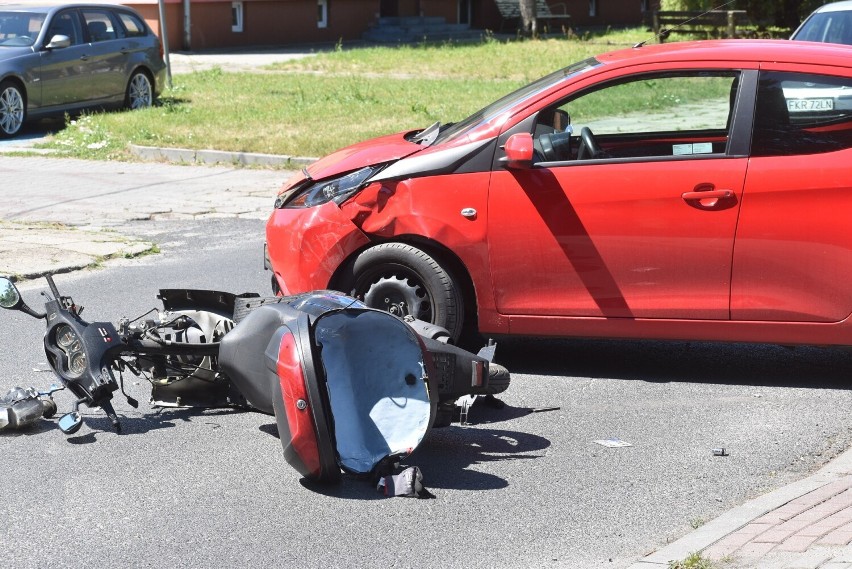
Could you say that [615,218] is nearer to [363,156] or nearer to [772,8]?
[363,156]

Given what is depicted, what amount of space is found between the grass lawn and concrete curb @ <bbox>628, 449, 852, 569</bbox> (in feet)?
34.4

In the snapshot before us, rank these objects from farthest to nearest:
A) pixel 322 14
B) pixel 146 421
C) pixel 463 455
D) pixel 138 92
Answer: pixel 322 14 → pixel 138 92 → pixel 146 421 → pixel 463 455

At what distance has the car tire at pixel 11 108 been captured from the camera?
679 inches

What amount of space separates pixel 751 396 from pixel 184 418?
2954 millimetres

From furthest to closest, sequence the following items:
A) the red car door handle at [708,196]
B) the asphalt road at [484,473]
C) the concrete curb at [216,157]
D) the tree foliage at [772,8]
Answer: the tree foliage at [772,8] < the concrete curb at [216,157] < the red car door handle at [708,196] < the asphalt road at [484,473]

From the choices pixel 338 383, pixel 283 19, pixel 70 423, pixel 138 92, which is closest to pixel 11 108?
pixel 138 92

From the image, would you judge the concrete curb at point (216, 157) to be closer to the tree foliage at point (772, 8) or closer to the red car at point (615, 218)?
the red car at point (615, 218)

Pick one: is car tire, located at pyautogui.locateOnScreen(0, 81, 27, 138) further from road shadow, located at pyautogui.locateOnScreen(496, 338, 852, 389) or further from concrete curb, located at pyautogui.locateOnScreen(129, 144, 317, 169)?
road shadow, located at pyautogui.locateOnScreen(496, 338, 852, 389)

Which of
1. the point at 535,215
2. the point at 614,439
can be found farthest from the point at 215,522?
the point at 535,215

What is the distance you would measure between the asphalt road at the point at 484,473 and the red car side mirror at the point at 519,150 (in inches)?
48.0

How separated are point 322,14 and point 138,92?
16133mm

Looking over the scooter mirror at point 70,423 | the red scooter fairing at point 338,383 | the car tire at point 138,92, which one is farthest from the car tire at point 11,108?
the red scooter fairing at point 338,383

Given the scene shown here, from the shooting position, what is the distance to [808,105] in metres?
6.55

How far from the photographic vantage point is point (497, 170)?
6625mm
